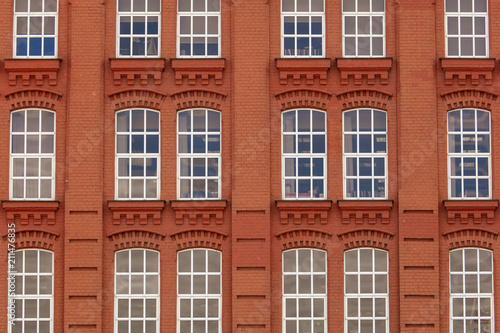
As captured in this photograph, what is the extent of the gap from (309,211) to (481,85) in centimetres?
535

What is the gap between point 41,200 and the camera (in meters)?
21.0

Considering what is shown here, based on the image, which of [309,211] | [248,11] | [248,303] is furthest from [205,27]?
[248,303]

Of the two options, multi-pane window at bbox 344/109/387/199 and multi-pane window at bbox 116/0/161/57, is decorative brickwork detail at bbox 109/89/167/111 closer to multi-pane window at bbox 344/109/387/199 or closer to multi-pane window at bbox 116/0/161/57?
multi-pane window at bbox 116/0/161/57

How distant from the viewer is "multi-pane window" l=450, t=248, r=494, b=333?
68.5 ft

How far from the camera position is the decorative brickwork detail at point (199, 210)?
20812 mm

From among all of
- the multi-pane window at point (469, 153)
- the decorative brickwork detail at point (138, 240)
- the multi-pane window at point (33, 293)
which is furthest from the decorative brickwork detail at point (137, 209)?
the multi-pane window at point (469, 153)

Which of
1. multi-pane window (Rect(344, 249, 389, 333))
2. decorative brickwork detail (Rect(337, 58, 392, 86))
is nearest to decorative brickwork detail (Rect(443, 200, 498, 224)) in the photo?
multi-pane window (Rect(344, 249, 389, 333))

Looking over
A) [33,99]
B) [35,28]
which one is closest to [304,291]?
[33,99]

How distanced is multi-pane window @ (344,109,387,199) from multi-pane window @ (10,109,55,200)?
24.2 feet

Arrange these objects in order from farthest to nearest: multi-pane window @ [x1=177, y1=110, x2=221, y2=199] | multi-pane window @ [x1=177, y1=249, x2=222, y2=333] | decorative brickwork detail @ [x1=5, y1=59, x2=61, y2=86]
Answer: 1. multi-pane window @ [x1=177, y1=110, x2=221, y2=199]
2. decorative brickwork detail @ [x1=5, y1=59, x2=61, y2=86]
3. multi-pane window @ [x1=177, y1=249, x2=222, y2=333]

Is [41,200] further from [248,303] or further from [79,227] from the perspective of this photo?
[248,303]

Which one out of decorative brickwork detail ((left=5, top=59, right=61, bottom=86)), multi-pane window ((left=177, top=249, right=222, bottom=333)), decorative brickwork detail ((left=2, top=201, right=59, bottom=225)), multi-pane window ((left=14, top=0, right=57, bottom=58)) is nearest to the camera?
decorative brickwork detail ((left=2, top=201, right=59, bottom=225))

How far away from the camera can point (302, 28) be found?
21.7 m

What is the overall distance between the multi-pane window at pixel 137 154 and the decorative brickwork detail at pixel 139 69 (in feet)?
2.63
